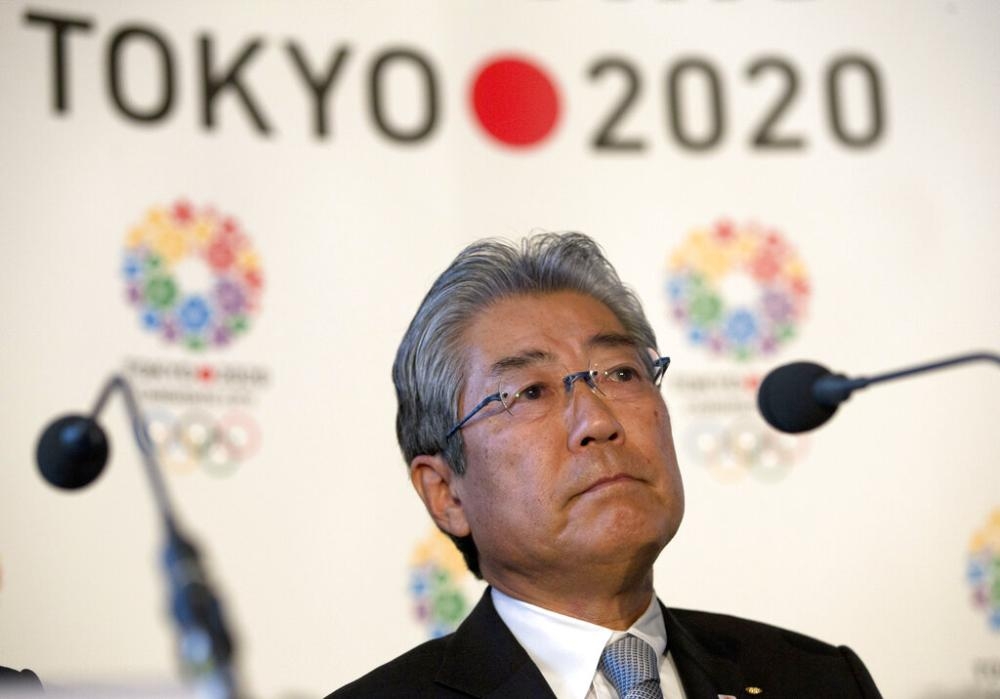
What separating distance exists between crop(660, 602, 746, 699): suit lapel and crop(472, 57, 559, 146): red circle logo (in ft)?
5.72

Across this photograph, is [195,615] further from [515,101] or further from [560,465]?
[515,101]

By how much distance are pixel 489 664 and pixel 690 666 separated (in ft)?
1.10

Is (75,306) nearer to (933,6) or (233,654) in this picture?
(233,654)

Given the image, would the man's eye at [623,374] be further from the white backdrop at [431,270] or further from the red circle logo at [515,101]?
the red circle logo at [515,101]

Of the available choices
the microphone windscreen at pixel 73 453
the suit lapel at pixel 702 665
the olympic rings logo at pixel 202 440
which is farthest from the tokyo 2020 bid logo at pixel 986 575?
the microphone windscreen at pixel 73 453

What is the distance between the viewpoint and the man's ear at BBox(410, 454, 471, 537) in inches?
94.4

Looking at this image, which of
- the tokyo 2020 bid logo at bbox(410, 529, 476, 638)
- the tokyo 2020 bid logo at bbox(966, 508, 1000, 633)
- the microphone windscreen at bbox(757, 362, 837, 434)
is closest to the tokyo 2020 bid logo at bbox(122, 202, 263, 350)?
the tokyo 2020 bid logo at bbox(410, 529, 476, 638)

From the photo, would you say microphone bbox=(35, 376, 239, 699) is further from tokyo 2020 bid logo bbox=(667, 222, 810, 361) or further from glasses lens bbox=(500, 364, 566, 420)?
tokyo 2020 bid logo bbox=(667, 222, 810, 361)

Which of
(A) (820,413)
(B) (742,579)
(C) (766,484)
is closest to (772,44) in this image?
(C) (766,484)

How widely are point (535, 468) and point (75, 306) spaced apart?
4.91 feet

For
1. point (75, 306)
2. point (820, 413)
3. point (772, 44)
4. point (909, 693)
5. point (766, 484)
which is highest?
point (772, 44)

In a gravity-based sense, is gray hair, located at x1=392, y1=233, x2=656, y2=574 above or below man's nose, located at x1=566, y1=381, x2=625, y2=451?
above

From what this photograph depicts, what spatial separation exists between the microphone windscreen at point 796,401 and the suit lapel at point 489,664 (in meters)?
0.55

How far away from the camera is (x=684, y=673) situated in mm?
2215
